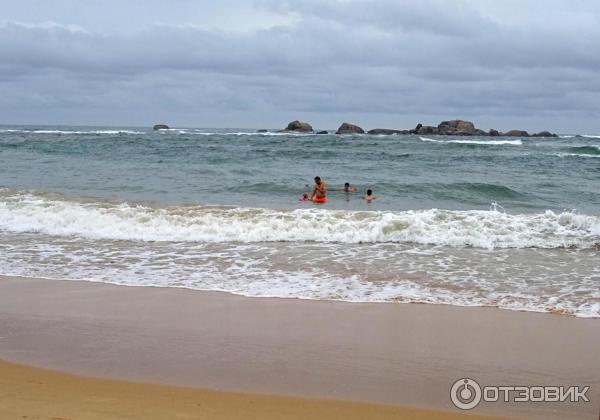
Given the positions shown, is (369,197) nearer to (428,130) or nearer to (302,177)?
(302,177)

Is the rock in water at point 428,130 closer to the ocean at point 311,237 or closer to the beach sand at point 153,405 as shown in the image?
the ocean at point 311,237

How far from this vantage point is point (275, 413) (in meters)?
3.91

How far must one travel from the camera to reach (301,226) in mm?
11594

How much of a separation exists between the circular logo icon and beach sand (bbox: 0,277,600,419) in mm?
67

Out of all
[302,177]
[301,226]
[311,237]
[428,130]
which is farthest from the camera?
[428,130]

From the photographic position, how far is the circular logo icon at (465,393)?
13.6 ft

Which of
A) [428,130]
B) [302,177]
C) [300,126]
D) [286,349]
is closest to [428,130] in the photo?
[428,130]

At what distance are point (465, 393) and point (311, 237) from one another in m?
6.80

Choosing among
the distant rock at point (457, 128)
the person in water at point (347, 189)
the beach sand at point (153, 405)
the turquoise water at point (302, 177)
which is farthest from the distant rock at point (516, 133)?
the beach sand at point (153, 405)

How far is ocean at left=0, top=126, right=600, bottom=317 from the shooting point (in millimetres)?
7574

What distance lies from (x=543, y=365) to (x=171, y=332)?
3.31 meters

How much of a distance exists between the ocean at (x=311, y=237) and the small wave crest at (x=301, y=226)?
0.12ft

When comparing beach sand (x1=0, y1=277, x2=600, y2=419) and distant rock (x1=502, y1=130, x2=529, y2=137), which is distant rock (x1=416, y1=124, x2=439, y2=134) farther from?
beach sand (x1=0, y1=277, x2=600, y2=419)

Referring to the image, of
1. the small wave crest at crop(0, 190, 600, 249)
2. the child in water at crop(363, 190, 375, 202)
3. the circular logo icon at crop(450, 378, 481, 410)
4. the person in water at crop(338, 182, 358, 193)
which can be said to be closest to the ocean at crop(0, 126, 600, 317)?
the small wave crest at crop(0, 190, 600, 249)
